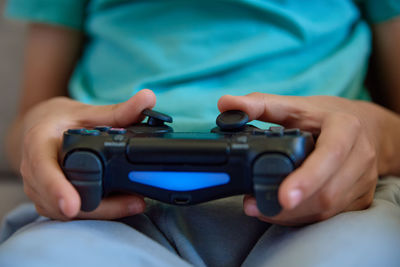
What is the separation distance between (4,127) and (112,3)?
0.46 metres

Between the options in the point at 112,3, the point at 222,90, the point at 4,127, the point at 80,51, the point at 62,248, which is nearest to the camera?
the point at 62,248

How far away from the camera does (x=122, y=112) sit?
443mm

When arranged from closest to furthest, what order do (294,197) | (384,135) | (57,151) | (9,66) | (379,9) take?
1. (294,197)
2. (57,151)
3. (384,135)
4. (379,9)
5. (9,66)

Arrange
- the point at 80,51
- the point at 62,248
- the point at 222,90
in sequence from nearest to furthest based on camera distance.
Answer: the point at 62,248 < the point at 222,90 < the point at 80,51

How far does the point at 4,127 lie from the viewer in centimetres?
97

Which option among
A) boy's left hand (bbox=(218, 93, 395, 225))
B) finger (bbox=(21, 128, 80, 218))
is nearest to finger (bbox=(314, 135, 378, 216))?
boy's left hand (bbox=(218, 93, 395, 225))

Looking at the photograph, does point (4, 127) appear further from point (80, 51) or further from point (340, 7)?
point (340, 7)

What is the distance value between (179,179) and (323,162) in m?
0.12

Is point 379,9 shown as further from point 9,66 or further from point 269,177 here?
point 9,66

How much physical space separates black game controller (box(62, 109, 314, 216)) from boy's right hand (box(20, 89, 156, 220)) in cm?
2

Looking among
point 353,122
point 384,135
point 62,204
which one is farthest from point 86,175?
point 384,135

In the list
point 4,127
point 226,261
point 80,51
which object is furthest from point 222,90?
point 4,127

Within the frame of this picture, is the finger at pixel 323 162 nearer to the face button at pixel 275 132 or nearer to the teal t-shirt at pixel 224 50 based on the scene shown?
the face button at pixel 275 132

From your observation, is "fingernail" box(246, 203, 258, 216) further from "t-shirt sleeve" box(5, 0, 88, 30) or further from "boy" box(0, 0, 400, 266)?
"t-shirt sleeve" box(5, 0, 88, 30)
